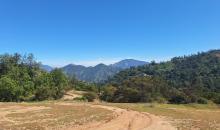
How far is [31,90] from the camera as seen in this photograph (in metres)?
113

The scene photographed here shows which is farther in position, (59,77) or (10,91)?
(59,77)

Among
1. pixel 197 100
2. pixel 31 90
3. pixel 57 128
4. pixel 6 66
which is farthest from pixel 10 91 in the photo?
pixel 57 128

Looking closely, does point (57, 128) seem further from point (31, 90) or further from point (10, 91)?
point (31, 90)

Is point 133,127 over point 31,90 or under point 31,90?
under

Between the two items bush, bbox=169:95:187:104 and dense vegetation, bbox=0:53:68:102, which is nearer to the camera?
dense vegetation, bbox=0:53:68:102

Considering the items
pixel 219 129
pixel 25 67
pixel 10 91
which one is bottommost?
pixel 219 129

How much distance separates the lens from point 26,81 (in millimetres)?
114938

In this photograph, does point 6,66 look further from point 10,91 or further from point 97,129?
point 97,129

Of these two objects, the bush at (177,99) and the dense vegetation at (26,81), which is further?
the bush at (177,99)

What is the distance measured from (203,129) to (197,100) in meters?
68.9

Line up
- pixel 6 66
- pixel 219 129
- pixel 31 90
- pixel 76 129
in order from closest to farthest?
pixel 76 129, pixel 219 129, pixel 31 90, pixel 6 66

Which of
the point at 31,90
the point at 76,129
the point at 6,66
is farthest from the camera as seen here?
the point at 6,66

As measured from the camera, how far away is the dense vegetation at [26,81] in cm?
10594

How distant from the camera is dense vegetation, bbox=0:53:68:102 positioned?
10594 centimetres
